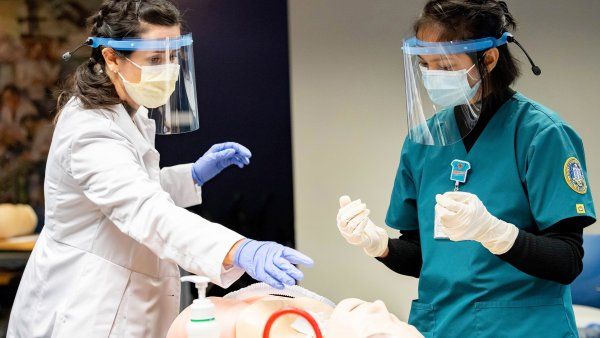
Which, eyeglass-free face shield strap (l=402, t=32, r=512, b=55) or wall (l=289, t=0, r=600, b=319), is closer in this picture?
eyeglass-free face shield strap (l=402, t=32, r=512, b=55)

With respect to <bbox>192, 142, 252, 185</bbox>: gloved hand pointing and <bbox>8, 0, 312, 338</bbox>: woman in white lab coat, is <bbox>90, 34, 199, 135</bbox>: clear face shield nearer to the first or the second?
<bbox>8, 0, 312, 338</bbox>: woman in white lab coat

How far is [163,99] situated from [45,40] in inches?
81.9

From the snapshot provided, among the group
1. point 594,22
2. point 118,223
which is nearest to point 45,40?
point 118,223

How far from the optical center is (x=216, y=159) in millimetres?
2178

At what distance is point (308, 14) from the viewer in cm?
372

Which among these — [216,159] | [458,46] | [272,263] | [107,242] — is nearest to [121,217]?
[107,242]

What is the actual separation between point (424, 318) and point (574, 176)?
479 mm

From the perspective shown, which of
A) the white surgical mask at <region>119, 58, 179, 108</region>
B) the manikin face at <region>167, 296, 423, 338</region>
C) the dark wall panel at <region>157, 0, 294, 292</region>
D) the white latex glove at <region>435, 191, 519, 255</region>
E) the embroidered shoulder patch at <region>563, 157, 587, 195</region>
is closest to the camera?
the manikin face at <region>167, 296, 423, 338</region>

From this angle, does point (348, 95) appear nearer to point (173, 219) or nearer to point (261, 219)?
point (261, 219)

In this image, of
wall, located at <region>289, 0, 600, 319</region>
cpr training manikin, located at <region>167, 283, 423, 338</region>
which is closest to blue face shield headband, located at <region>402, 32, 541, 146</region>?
cpr training manikin, located at <region>167, 283, 423, 338</region>

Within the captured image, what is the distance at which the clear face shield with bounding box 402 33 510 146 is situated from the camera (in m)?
1.70

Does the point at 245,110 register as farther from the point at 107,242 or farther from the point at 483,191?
the point at 483,191

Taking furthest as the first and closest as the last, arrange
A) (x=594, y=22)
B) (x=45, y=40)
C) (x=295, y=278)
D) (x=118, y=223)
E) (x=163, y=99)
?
(x=45, y=40)
(x=594, y=22)
(x=163, y=99)
(x=118, y=223)
(x=295, y=278)

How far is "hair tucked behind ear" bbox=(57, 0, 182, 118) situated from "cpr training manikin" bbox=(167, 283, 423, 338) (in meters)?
0.57
